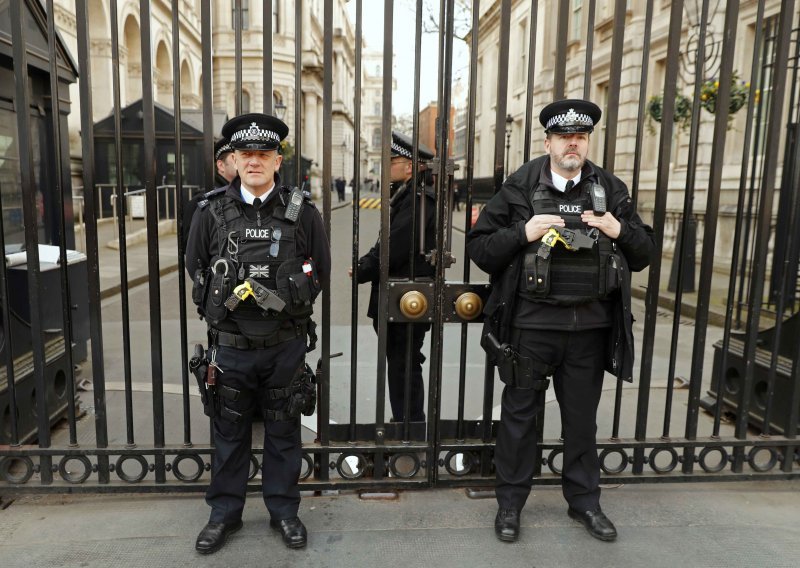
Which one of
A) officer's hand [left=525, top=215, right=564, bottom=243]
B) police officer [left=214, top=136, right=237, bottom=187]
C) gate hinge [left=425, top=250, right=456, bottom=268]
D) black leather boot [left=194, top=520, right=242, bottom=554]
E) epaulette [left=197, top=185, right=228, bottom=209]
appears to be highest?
police officer [left=214, top=136, right=237, bottom=187]

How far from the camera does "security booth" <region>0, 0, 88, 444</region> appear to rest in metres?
3.43

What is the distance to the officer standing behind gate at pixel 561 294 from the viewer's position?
115 inches

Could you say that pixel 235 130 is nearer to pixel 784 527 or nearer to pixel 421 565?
pixel 421 565

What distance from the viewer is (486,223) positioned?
122 inches

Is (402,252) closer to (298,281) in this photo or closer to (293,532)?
(298,281)

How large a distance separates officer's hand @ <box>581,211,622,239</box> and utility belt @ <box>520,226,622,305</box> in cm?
4

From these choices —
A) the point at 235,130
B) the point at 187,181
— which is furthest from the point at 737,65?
the point at 187,181

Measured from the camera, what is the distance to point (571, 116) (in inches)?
114

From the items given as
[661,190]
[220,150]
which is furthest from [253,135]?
[661,190]

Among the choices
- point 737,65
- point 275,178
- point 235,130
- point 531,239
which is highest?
point 737,65

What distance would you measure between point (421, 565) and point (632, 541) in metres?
1.11

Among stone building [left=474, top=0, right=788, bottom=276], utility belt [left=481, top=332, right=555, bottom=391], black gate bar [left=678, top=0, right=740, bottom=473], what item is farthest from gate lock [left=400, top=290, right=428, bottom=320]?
stone building [left=474, top=0, right=788, bottom=276]

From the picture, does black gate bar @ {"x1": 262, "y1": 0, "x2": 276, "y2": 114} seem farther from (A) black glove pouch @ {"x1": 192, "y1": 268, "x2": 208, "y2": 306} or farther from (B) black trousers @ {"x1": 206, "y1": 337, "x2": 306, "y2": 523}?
(B) black trousers @ {"x1": 206, "y1": 337, "x2": 306, "y2": 523}

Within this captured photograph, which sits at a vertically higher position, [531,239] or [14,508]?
[531,239]
